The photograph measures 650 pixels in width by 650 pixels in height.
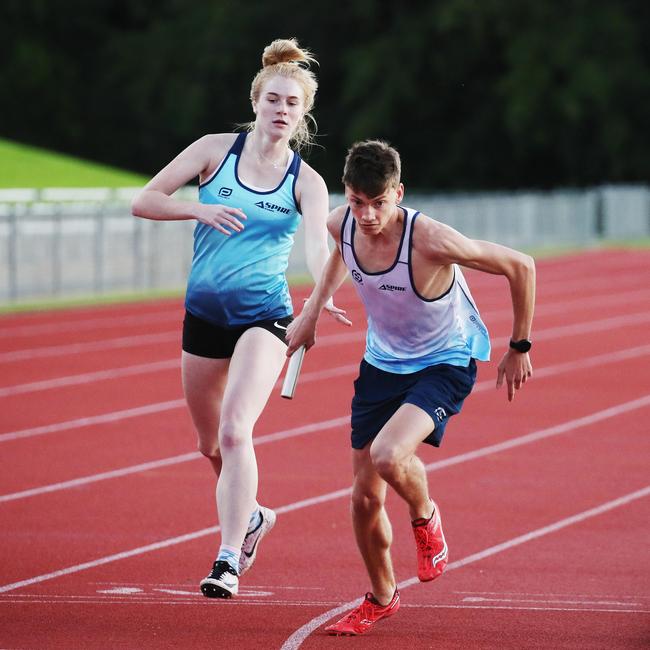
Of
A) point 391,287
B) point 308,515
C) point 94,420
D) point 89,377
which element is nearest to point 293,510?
point 308,515

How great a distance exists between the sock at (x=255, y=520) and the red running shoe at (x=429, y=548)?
0.97 meters

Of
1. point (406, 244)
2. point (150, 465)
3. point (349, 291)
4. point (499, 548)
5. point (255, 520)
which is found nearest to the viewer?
point (406, 244)

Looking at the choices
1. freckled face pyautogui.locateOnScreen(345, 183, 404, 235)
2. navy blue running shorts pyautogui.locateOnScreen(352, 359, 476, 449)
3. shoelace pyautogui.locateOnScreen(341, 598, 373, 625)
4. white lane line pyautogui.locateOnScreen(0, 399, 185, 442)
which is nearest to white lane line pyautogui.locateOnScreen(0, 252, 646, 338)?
white lane line pyautogui.locateOnScreen(0, 399, 185, 442)

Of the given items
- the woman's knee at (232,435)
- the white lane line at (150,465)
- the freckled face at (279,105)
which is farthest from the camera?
the white lane line at (150,465)

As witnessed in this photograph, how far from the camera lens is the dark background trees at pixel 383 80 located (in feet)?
167

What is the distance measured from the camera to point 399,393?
19.6 ft

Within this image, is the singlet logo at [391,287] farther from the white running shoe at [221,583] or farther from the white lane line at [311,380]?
the white lane line at [311,380]

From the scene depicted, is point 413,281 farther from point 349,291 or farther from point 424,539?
point 349,291

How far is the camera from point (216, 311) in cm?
656

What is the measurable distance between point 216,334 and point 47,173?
87.6ft

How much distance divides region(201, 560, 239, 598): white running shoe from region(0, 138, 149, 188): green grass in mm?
24960

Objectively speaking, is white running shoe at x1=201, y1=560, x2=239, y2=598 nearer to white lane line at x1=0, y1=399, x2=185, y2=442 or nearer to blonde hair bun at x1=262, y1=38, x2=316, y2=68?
blonde hair bun at x1=262, y1=38, x2=316, y2=68

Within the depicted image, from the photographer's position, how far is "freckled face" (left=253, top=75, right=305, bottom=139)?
21.1ft

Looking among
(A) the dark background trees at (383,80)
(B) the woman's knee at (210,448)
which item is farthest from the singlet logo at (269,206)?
(A) the dark background trees at (383,80)
